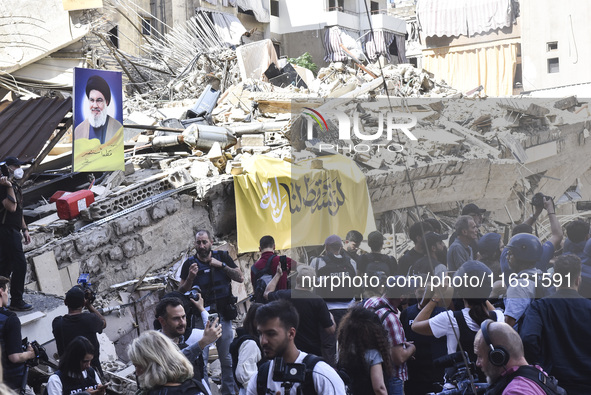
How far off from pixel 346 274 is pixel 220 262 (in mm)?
1732

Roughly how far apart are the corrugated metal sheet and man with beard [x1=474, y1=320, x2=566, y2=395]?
725cm

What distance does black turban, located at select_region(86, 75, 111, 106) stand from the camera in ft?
33.0

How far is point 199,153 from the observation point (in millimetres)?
13109

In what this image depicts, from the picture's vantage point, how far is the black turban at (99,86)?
1005 cm

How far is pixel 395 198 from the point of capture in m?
6.07

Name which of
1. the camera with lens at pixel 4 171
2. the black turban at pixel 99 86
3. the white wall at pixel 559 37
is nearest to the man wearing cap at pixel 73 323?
the camera with lens at pixel 4 171

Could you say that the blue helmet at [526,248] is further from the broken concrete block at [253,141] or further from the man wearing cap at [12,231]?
the broken concrete block at [253,141]

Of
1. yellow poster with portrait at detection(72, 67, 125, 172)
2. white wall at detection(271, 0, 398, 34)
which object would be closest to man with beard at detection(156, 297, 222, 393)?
yellow poster with portrait at detection(72, 67, 125, 172)

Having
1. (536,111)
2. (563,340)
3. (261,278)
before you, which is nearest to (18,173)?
(261,278)

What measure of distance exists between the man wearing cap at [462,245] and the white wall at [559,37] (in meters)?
3.45

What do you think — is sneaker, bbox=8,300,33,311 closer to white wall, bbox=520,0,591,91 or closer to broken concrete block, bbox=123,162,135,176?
broken concrete block, bbox=123,162,135,176

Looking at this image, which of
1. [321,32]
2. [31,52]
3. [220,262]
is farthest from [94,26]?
[321,32]

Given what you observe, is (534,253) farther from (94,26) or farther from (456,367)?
(94,26)

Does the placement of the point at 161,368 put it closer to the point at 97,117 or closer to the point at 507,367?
the point at 507,367
